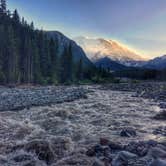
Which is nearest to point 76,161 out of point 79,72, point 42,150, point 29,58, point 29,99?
point 42,150

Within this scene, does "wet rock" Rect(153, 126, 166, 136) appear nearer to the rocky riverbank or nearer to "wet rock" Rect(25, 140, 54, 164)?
"wet rock" Rect(25, 140, 54, 164)

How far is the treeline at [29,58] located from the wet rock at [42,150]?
46.0m

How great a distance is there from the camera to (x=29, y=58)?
221 feet

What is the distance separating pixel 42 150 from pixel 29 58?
5809cm

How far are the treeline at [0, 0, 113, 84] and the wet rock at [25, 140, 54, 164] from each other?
1811 inches

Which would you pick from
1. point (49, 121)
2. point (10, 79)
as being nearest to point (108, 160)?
point (49, 121)

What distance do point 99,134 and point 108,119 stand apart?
4711 millimetres

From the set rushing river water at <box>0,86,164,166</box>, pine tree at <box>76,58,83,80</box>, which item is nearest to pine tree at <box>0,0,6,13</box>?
pine tree at <box>76,58,83,80</box>

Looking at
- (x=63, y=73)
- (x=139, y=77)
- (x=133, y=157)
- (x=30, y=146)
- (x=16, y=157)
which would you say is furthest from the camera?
(x=139, y=77)

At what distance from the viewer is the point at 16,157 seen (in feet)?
33.5

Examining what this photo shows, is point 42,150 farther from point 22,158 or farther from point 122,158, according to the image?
point 122,158

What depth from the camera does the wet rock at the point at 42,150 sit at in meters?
10.2

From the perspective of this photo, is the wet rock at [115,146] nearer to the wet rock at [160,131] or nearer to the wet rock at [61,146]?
the wet rock at [61,146]

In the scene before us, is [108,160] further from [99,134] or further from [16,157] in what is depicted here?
[99,134]
